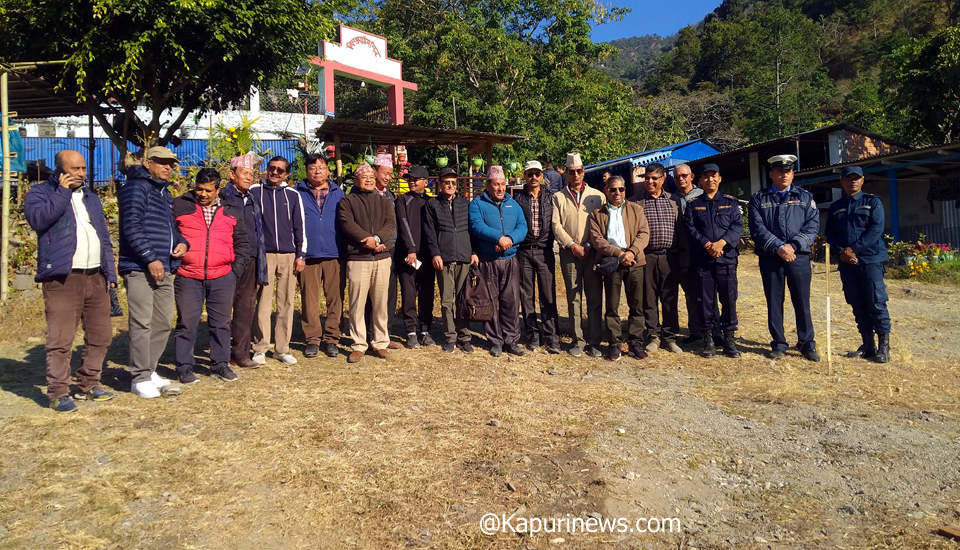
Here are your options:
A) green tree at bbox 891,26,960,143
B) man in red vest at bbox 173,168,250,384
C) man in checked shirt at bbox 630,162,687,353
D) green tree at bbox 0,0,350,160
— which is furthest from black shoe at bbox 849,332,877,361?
green tree at bbox 891,26,960,143

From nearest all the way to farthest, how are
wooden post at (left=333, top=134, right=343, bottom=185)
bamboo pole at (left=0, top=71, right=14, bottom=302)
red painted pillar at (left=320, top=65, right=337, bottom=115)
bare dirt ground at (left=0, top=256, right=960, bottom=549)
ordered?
1. bare dirt ground at (left=0, top=256, right=960, bottom=549)
2. bamboo pole at (left=0, top=71, right=14, bottom=302)
3. wooden post at (left=333, top=134, right=343, bottom=185)
4. red painted pillar at (left=320, top=65, right=337, bottom=115)

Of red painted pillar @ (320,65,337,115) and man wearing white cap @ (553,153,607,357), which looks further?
red painted pillar @ (320,65,337,115)

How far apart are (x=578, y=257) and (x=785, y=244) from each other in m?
1.93

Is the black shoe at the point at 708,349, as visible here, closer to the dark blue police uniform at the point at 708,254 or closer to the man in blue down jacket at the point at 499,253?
the dark blue police uniform at the point at 708,254

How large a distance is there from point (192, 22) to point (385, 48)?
33.2 ft

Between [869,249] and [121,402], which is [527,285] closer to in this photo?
[869,249]

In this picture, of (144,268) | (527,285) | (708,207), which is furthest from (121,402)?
(708,207)

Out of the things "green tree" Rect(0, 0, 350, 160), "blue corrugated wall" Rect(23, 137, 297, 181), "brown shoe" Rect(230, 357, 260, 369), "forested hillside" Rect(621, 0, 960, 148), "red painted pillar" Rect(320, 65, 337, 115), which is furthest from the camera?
"red painted pillar" Rect(320, 65, 337, 115)

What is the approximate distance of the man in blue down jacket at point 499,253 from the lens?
20.2ft

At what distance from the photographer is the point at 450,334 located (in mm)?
6336

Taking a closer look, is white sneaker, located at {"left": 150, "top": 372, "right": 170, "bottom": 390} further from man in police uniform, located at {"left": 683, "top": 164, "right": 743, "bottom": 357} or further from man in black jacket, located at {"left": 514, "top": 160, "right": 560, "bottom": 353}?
man in police uniform, located at {"left": 683, "top": 164, "right": 743, "bottom": 357}

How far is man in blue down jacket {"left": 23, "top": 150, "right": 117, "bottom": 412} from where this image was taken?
4.25m

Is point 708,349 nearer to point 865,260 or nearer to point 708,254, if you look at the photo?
point 708,254

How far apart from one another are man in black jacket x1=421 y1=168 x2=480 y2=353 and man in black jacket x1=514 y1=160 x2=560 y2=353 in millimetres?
529
